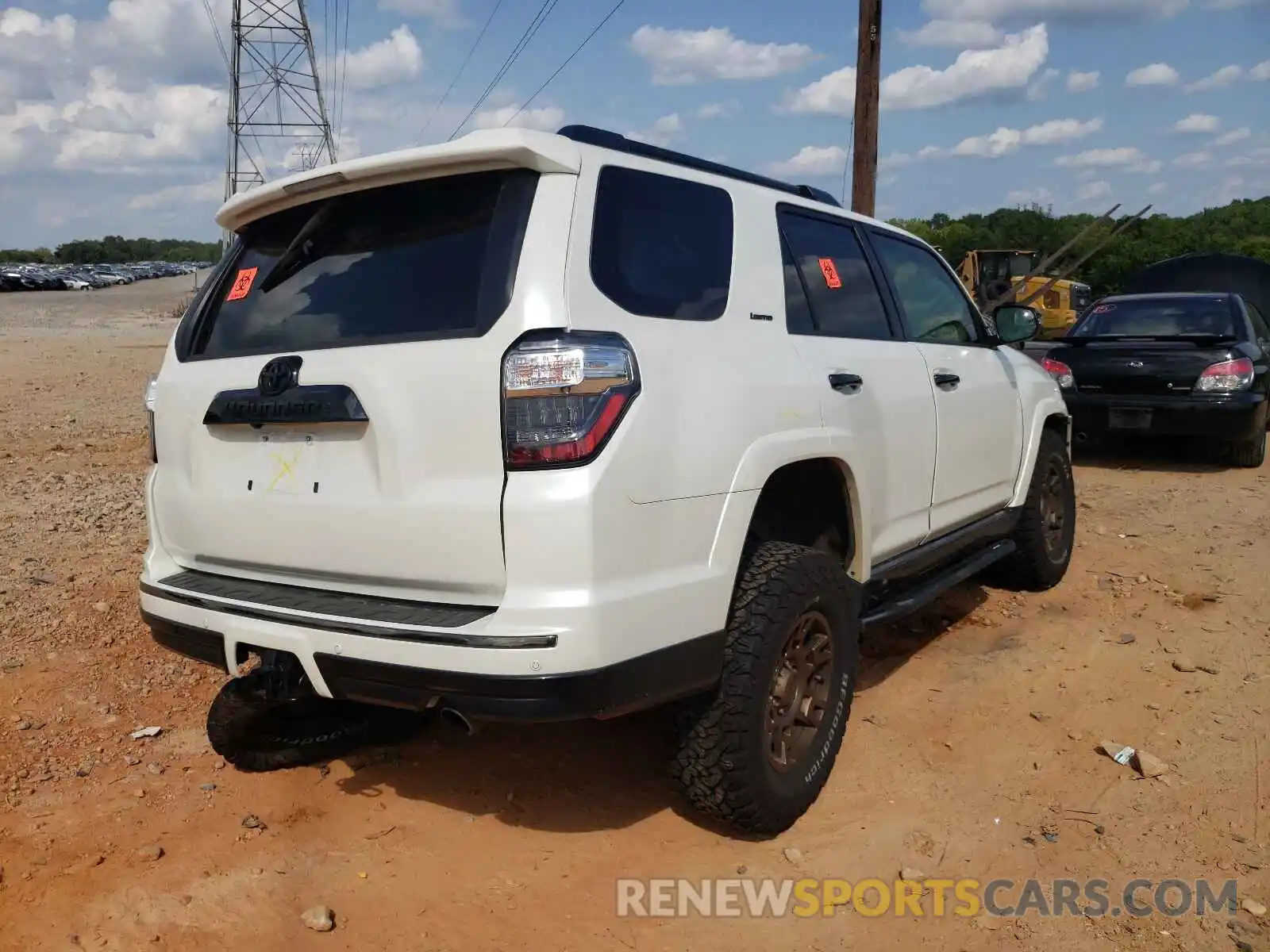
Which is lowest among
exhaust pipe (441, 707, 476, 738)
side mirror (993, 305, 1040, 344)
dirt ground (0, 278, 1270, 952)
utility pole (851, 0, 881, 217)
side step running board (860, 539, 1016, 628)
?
dirt ground (0, 278, 1270, 952)

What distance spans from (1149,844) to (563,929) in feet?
5.83

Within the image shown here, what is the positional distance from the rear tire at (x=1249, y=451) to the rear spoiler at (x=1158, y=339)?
2.90 ft

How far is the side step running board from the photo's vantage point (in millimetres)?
3674

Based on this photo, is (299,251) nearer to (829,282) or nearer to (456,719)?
(456,719)

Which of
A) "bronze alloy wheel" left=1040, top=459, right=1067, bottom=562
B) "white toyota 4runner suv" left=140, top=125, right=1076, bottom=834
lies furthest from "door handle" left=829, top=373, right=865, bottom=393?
"bronze alloy wheel" left=1040, top=459, right=1067, bottom=562

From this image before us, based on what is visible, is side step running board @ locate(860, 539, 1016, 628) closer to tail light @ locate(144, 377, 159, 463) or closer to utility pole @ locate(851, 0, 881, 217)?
tail light @ locate(144, 377, 159, 463)

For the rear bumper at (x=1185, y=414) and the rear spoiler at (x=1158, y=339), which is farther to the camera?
the rear spoiler at (x=1158, y=339)

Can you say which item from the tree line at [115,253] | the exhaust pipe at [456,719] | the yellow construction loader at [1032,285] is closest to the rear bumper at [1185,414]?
the exhaust pipe at [456,719]

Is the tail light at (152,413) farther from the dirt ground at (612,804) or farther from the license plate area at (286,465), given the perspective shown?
the dirt ground at (612,804)

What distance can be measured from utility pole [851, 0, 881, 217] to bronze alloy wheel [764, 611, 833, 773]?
7.79 meters

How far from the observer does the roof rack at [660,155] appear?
2.83 metres

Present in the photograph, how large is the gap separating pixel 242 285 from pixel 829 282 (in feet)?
6.59

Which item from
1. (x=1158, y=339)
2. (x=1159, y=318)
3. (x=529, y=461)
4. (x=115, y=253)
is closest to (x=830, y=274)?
(x=529, y=461)

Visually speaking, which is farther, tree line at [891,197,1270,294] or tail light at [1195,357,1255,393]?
tree line at [891,197,1270,294]
